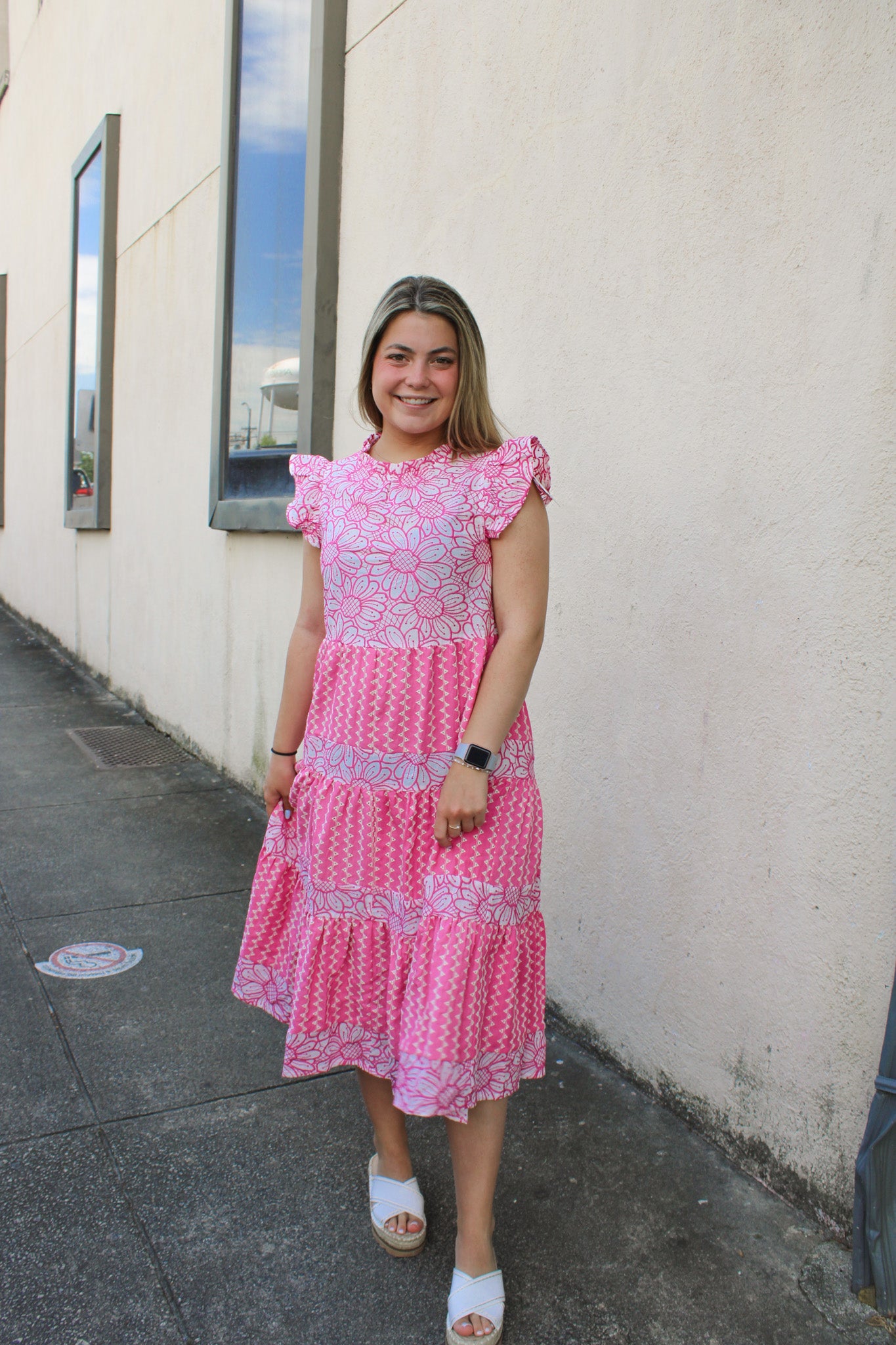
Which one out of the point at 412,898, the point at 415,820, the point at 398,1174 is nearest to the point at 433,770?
the point at 415,820

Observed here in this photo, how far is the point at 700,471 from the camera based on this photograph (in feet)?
7.87

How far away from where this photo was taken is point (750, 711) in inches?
89.7

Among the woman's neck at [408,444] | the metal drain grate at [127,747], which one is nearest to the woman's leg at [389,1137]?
the woman's neck at [408,444]

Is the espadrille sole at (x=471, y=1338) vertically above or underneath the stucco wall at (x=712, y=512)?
underneath

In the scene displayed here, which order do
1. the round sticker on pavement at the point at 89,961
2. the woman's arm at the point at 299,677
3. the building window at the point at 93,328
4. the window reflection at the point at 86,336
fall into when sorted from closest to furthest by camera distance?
the woman's arm at the point at 299,677 → the round sticker on pavement at the point at 89,961 → the building window at the point at 93,328 → the window reflection at the point at 86,336

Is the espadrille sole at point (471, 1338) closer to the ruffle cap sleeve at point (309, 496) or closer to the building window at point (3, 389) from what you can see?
the ruffle cap sleeve at point (309, 496)

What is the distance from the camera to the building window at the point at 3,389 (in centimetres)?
1373

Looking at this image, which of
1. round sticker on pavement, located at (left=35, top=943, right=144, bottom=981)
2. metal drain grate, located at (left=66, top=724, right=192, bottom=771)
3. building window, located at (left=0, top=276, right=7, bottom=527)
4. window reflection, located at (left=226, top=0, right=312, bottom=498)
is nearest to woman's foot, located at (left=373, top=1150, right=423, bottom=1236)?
round sticker on pavement, located at (left=35, top=943, right=144, bottom=981)

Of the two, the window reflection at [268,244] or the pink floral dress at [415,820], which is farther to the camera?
the window reflection at [268,244]

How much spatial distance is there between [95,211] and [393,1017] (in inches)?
321

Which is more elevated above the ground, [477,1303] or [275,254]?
[275,254]

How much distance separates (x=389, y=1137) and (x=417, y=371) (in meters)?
1.49

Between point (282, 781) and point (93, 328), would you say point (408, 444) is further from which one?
point (93, 328)

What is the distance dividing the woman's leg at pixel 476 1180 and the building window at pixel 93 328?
22.9ft
